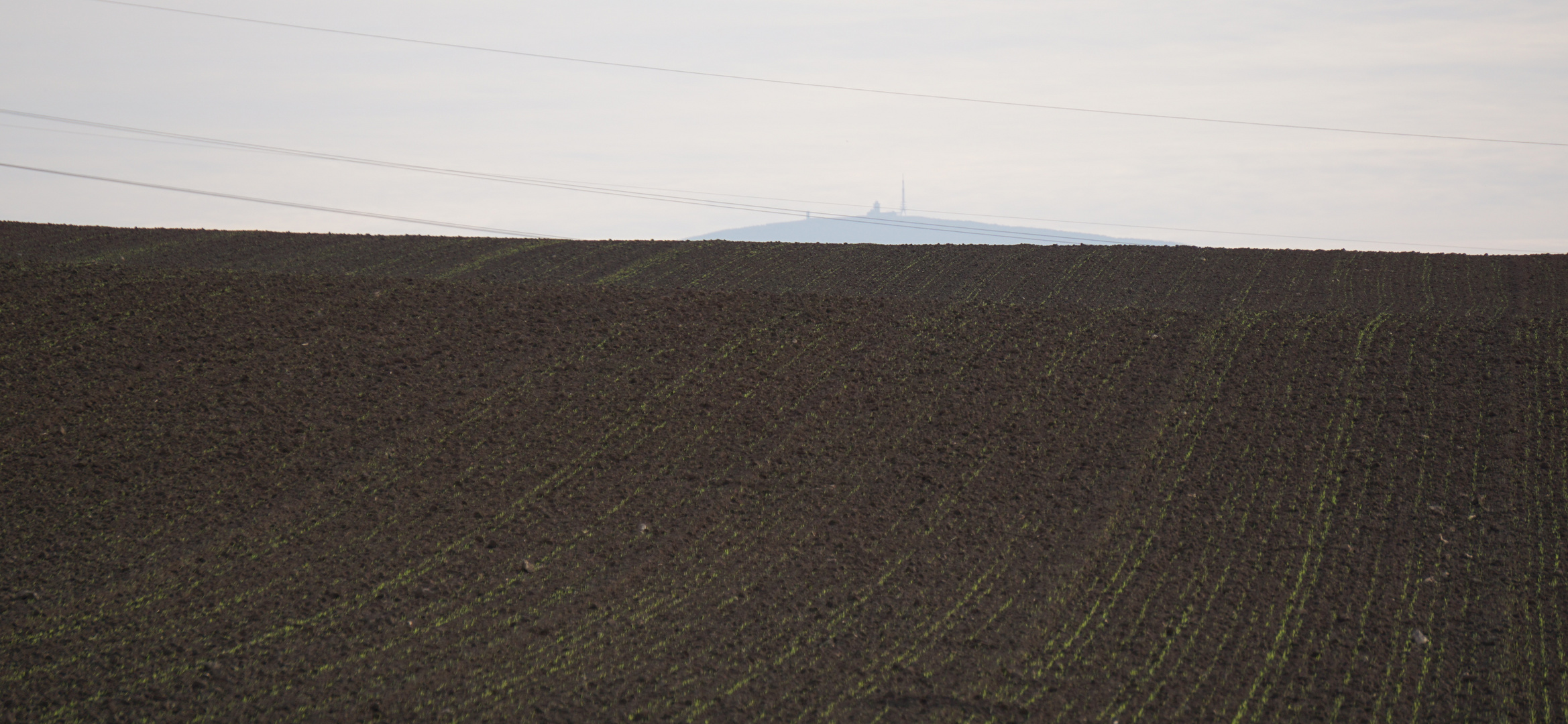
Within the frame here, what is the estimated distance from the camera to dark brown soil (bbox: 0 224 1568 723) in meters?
9.90

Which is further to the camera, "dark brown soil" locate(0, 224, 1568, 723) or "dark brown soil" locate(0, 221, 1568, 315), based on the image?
"dark brown soil" locate(0, 221, 1568, 315)

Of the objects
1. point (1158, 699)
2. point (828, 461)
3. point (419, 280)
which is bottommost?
point (1158, 699)

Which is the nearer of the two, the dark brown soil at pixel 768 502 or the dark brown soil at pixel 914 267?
the dark brown soil at pixel 768 502

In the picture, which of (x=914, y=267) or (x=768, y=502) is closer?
(x=768, y=502)

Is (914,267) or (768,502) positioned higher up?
(914,267)

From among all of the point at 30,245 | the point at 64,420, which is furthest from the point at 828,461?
the point at 30,245

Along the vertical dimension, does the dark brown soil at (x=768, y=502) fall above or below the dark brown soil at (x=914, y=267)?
below

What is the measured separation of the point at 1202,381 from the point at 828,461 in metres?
6.46

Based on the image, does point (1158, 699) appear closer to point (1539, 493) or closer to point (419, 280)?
point (1539, 493)

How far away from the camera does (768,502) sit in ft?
45.3

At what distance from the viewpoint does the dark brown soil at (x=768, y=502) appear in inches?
390

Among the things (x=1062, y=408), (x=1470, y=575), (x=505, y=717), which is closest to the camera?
(x=505, y=717)

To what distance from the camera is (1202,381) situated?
17.1 meters

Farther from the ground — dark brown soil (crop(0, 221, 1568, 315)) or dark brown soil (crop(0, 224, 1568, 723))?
dark brown soil (crop(0, 221, 1568, 315))
